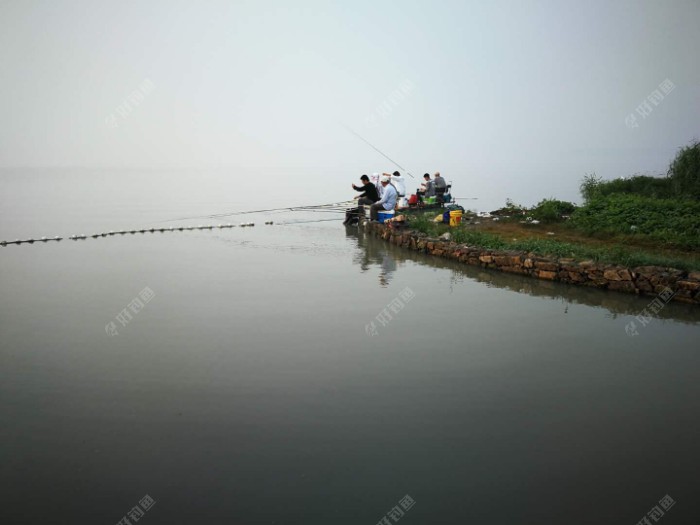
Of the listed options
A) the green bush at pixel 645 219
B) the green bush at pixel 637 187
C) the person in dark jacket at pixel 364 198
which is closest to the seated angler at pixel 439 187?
the person in dark jacket at pixel 364 198

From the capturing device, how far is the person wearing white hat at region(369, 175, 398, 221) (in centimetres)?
1898

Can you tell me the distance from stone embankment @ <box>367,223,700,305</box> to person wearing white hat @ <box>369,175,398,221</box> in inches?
169

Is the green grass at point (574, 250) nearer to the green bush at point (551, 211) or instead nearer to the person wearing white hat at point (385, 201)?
the person wearing white hat at point (385, 201)

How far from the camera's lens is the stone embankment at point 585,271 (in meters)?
10.4

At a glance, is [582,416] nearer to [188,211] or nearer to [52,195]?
[188,211]

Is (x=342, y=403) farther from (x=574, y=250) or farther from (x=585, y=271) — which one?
(x=574, y=250)

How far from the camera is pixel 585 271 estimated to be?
11523 millimetres

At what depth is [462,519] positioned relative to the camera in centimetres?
442

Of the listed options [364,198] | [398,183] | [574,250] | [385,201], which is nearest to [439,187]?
[398,183]

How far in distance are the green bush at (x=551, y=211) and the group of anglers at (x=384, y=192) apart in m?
4.74

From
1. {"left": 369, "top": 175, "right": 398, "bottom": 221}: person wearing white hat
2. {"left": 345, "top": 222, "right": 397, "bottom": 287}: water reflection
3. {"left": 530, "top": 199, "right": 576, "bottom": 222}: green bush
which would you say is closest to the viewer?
{"left": 345, "top": 222, "right": 397, "bottom": 287}: water reflection

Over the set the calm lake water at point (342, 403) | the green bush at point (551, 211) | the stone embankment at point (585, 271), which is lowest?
the calm lake water at point (342, 403)

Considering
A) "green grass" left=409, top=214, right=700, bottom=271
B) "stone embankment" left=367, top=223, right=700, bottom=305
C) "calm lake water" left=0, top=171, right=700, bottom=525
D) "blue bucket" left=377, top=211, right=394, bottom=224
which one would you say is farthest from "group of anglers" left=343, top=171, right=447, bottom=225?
"calm lake water" left=0, top=171, right=700, bottom=525

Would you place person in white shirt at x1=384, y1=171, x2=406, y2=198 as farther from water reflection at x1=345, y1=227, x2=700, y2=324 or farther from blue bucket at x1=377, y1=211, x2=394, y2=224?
water reflection at x1=345, y1=227, x2=700, y2=324
